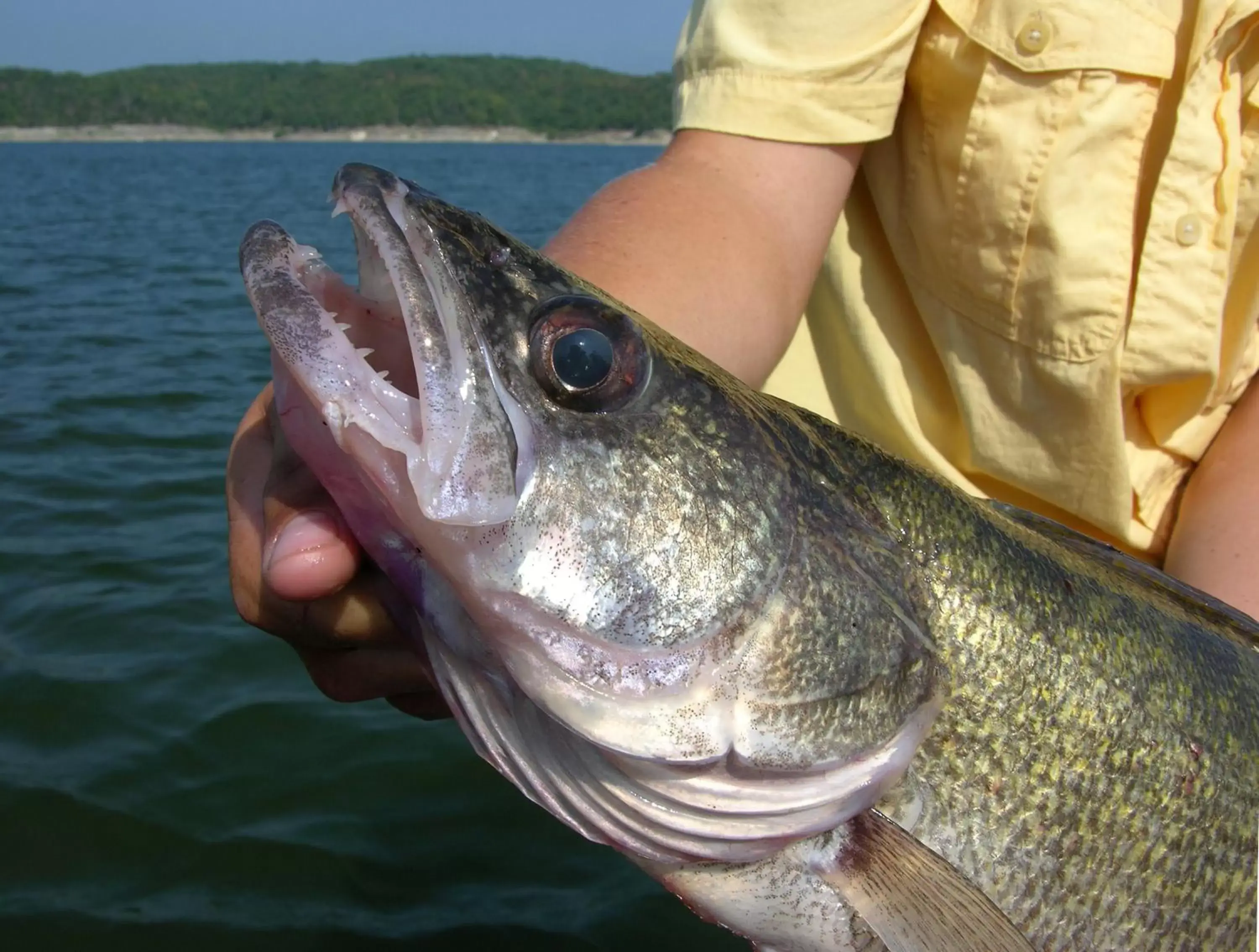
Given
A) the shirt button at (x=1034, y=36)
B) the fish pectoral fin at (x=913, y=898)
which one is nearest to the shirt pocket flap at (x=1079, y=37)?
the shirt button at (x=1034, y=36)

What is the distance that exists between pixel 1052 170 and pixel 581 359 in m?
1.42

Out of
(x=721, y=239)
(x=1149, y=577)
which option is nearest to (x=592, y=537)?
(x=721, y=239)

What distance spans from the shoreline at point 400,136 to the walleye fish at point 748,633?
117 meters

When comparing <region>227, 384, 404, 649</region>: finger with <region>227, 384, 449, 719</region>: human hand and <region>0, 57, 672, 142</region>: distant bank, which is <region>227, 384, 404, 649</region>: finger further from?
<region>0, 57, 672, 142</region>: distant bank

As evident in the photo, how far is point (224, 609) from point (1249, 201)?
4.65 metres

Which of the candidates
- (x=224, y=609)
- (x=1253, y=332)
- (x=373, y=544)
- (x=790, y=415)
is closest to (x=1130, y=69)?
(x=1253, y=332)

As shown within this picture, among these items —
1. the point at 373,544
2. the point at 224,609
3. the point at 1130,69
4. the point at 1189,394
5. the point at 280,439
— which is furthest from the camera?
the point at 224,609

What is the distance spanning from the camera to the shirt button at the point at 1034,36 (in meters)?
2.36

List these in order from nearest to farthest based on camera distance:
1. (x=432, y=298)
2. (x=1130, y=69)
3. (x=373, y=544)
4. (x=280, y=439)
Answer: (x=432, y=298) < (x=373, y=544) < (x=280, y=439) < (x=1130, y=69)

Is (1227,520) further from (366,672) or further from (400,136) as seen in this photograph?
(400,136)

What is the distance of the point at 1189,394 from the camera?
2.53 metres

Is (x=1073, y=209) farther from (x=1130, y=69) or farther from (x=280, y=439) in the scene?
(x=280, y=439)

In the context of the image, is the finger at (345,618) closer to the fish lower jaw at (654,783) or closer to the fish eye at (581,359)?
the fish lower jaw at (654,783)

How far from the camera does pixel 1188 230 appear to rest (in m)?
2.38
